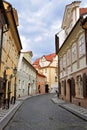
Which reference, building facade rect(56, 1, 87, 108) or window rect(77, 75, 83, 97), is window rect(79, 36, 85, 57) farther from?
window rect(77, 75, 83, 97)

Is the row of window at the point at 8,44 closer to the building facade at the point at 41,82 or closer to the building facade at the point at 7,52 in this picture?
the building facade at the point at 7,52

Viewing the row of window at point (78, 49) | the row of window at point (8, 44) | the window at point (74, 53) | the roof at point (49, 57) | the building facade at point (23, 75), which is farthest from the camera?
the roof at point (49, 57)

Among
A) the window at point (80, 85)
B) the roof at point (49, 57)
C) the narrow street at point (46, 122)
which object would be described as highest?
the roof at point (49, 57)

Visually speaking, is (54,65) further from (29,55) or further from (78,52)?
(78,52)

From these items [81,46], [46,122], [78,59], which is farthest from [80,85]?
[46,122]

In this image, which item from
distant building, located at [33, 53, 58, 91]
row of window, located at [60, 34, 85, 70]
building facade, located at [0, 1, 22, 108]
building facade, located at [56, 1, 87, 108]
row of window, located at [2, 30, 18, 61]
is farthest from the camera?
distant building, located at [33, 53, 58, 91]

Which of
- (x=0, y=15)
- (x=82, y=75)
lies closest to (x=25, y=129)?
(x=0, y=15)

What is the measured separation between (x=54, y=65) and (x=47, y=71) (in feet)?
9.14

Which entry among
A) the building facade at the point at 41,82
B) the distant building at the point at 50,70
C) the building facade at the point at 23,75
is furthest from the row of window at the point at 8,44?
the distant building at the point at 50,70

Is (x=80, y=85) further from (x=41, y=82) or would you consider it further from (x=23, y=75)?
(x=41, y=82)

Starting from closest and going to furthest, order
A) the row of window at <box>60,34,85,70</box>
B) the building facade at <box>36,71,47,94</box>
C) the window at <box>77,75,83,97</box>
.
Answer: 1. the row of window at <box>60,34,85,70</box>
2. the window at <box>77,75,83,97</box>
3. the building facade at <box>36,71,47,94</box>

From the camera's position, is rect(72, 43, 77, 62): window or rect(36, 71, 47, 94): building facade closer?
rect(72, 43, 77, 62): window

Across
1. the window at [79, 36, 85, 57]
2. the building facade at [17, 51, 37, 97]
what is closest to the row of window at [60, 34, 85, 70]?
the window at [79, 36, 85, 57]

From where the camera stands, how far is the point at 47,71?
6644 centimetres
